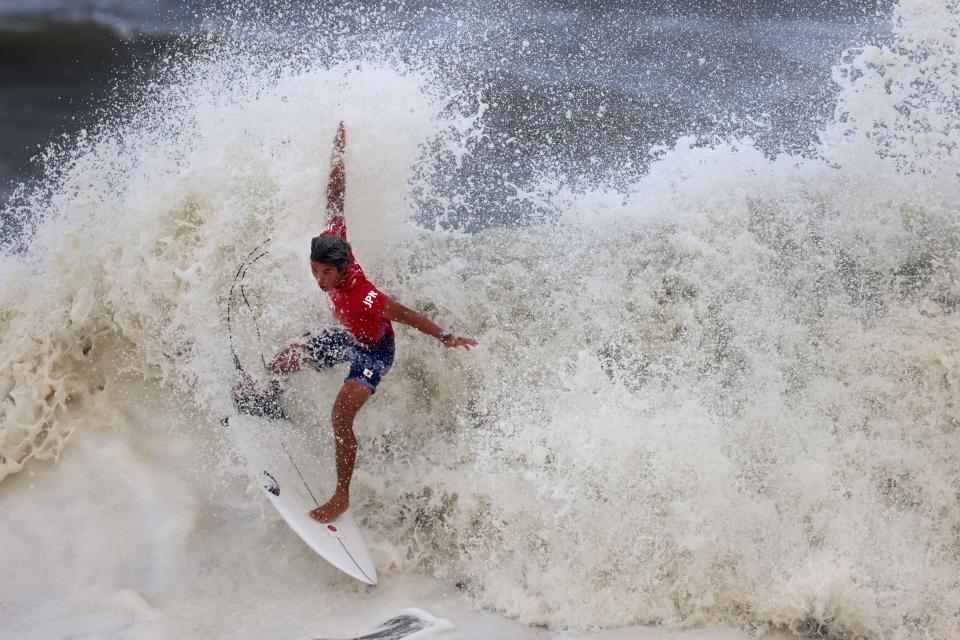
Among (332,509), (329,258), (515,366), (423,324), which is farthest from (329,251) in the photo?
(515,366)

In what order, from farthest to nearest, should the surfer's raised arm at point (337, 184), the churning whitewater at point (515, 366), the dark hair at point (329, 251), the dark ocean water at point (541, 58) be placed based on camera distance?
the dark ocean water at point (541, 58) → the surfer's raised arm at point (337, 184) → the churning whitewater at point (515, 366) → the dark hair at point (329, 251)

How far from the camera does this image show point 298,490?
11.2 feet

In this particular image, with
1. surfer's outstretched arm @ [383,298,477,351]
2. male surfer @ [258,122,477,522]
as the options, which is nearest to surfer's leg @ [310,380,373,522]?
male surfer @ [258,122,477,522]

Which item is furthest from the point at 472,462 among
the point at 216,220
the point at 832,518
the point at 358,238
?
the point at 216,220

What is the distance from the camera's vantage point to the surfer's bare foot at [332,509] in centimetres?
329

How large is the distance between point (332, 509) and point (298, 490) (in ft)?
0.80

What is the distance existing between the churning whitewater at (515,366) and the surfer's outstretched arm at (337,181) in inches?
3.1

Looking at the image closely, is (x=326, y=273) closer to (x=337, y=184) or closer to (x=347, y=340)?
(x=347, y=340)

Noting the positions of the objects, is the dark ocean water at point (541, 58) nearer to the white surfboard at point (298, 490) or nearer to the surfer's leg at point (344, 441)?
the surfer's leg at point (344, 441)

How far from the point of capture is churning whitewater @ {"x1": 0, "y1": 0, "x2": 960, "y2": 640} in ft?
10.6

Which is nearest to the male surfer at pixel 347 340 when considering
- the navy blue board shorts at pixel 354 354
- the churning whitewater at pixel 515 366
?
the navy blue board shorts at pixel 354 354

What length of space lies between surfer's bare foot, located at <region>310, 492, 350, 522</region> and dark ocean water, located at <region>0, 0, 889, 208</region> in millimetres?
2312

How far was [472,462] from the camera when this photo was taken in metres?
3.68

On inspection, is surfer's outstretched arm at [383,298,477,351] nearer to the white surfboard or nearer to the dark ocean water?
the white surfboard
